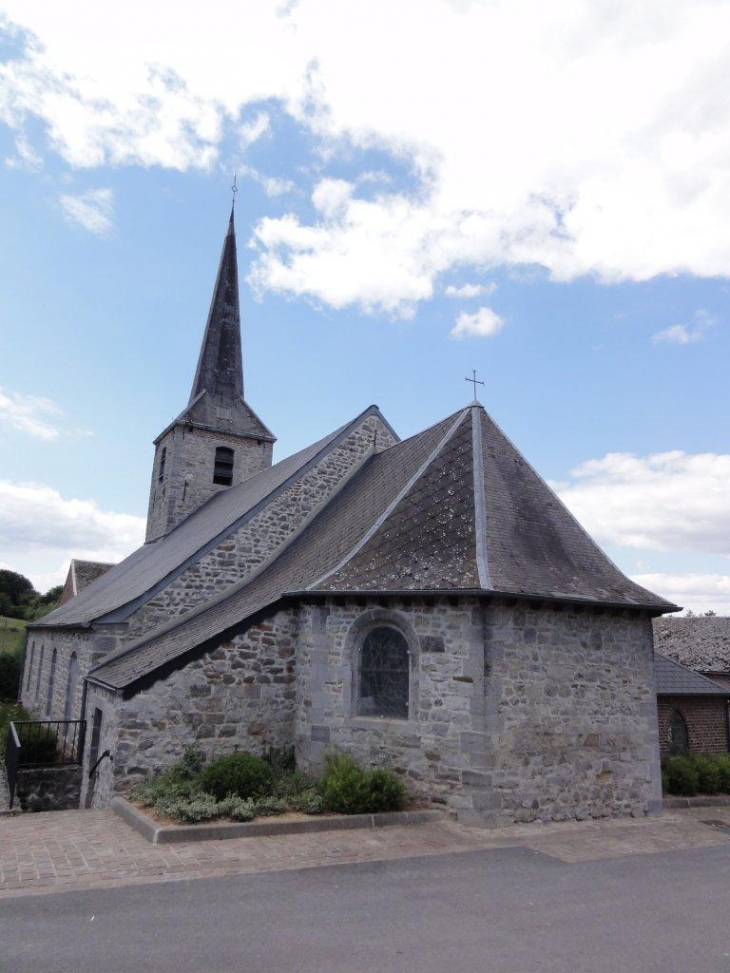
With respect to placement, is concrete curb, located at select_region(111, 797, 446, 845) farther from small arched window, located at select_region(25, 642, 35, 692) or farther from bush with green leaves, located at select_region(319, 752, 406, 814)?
small arched window, located at select_region(25, 642, 35, 692)

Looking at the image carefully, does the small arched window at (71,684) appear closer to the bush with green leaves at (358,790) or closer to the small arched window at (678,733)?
the bush with green leaves at (358,790)

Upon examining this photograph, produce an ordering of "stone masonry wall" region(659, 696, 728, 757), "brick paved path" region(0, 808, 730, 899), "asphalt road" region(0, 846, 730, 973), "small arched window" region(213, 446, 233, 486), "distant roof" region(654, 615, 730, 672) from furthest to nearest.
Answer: "small arched window" region(213, 446, 233, 486)
"distant roof" region(654, 615, 730, 672)
"stone masonry wall" region(659, 696, 728, 757)
"brick paved path" region(0, 808, 730, 899)
"asphalt road" region(0, 846, 730, 973)

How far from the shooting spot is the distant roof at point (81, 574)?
3319 cm

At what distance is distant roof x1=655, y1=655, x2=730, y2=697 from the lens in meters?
15.3

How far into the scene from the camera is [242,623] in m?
10.9

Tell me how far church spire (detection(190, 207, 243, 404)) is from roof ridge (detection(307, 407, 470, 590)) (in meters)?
13.0

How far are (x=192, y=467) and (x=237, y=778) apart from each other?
14576 mm

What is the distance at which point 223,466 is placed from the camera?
2283 cm

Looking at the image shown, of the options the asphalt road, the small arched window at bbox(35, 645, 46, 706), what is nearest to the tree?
the small arched window at bbox(35, 645, 46, 706)

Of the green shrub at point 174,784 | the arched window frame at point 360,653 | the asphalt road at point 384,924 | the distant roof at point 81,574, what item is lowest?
the asphalt road at point 384,924

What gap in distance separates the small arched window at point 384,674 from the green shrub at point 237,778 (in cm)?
189

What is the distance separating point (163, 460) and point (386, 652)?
15.4 meters

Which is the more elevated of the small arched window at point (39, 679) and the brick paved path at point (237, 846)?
the small arched window at point (39, 679)

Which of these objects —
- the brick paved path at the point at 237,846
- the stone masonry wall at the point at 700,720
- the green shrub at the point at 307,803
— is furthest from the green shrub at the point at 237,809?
the stone masonry wall at the point at 700,720
